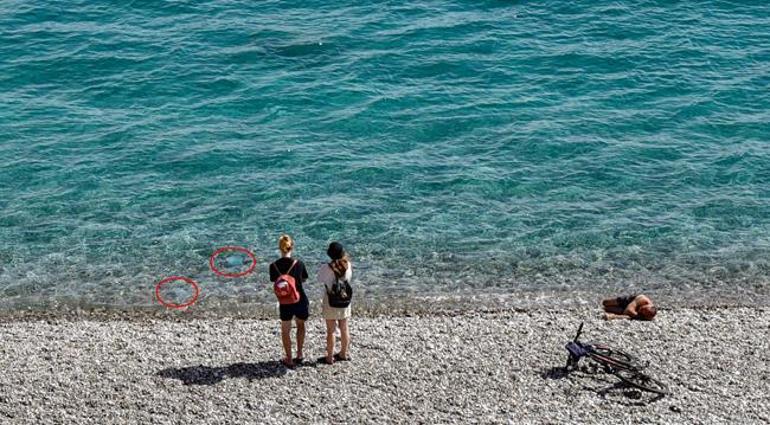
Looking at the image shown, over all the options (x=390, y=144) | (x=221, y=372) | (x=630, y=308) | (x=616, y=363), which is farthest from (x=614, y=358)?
(x=390, y=144)

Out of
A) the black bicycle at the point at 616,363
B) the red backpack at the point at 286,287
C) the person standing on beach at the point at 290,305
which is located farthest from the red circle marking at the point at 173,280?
the black bicycle at the point at 616,363

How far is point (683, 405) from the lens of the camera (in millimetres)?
18328

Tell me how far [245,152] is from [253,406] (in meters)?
16.7

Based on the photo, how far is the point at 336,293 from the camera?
1917 cm

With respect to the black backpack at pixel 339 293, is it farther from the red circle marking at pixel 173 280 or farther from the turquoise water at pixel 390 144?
the red circle marking at pixel 173 280

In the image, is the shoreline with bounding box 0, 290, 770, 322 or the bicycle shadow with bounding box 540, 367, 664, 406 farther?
the shoreline with bounding box 0, 290, 770, 322

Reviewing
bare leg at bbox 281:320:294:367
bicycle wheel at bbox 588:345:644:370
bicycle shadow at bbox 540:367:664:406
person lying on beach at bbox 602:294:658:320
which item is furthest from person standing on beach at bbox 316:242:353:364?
person lying on beach at bbox 602:294:658:320

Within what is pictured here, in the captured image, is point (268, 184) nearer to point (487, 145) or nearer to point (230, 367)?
point (487, 145)

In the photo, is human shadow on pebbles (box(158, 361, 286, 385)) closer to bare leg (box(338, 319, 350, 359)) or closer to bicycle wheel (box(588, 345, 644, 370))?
bare leg (box(338, 319, 350, 359))

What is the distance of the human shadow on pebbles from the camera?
1925cm

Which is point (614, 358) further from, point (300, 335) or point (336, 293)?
point (300, 335)

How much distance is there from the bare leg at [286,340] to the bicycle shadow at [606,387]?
509cm

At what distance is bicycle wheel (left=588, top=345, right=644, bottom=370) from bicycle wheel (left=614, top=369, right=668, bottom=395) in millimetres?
124

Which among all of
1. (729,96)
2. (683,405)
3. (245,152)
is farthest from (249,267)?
(729,96)
